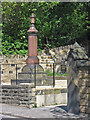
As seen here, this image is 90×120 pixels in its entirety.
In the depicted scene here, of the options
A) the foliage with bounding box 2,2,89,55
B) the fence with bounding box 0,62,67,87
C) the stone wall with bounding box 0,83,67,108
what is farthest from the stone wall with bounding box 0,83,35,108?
the foliage with bounding box 2,2,89,55

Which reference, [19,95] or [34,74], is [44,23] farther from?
[19,95]

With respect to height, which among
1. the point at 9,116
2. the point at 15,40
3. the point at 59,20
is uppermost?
the point at 59,20

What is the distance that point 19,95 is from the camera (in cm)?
1527

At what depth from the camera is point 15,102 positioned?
15438mm

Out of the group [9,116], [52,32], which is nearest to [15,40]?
[52,32]

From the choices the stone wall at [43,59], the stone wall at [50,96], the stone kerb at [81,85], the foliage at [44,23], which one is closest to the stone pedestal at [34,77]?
the stone wall at [50,96]

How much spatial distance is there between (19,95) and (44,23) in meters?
14.9

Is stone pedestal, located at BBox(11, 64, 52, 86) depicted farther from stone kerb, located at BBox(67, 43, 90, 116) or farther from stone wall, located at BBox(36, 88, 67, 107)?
stone kerb, located at BBox(67, 43, 90, 116)

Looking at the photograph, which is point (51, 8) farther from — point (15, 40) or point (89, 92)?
point (89, 92)

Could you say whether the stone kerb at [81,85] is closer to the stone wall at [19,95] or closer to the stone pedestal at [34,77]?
the stone wall at [19,95]

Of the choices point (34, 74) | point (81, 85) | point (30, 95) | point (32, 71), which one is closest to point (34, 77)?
point (34, 74)

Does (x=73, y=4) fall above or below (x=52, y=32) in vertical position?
above

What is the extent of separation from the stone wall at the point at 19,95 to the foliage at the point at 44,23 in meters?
12.4

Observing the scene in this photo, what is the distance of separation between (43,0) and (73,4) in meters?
3.20
